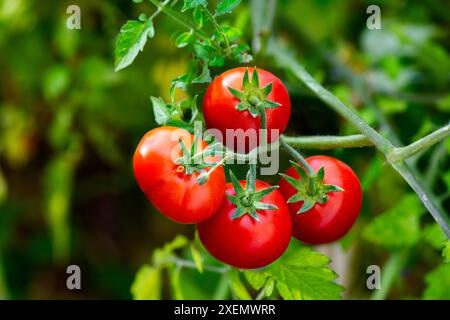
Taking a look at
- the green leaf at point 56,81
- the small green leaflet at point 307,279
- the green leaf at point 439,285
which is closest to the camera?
the small green leaflet at point 307,279

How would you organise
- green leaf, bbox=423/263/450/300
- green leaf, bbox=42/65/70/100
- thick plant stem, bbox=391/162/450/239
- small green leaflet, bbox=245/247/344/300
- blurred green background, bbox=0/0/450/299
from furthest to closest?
1. green leaf, bbox=42/65/70/100
2. blurred green background, bbox=0/0/450/299
3. green leaf, bbox=423/263/450/300
4. small green leaflet, bbox=245/247/344/300
5. thick plant stem, bbox=391/162/450/239

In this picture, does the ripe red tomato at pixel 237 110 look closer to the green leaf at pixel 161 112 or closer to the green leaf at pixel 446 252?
the green leaf at pixel 161 112

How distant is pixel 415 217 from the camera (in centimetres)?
86

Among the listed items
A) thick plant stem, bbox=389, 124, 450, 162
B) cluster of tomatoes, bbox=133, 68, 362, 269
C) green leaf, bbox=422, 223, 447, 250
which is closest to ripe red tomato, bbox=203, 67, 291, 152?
cluster of tomatoes, bbox=133, 68, 362, 269

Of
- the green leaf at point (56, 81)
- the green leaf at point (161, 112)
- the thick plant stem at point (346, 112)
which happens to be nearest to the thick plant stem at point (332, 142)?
the thick plant stem at point (346, 112)

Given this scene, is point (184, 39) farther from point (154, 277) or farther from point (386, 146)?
point (154, 277)

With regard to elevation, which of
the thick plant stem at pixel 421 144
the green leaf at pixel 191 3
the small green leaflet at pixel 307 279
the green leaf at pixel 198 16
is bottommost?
the small green leaflet at pixel 307 279

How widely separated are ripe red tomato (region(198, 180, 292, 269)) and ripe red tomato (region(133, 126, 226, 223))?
1.0 inches

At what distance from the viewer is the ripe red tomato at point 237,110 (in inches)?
23.1

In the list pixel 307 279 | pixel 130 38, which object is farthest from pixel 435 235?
pixel 130 38

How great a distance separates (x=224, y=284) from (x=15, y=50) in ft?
2.30

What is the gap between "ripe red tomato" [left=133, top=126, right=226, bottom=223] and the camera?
0.56 m

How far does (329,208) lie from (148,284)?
331 mm

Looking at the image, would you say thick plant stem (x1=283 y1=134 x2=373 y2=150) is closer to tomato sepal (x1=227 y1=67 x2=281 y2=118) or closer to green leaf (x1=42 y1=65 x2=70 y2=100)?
tomato sepal (x1=227 y1=67 x2=281 y2=118)
